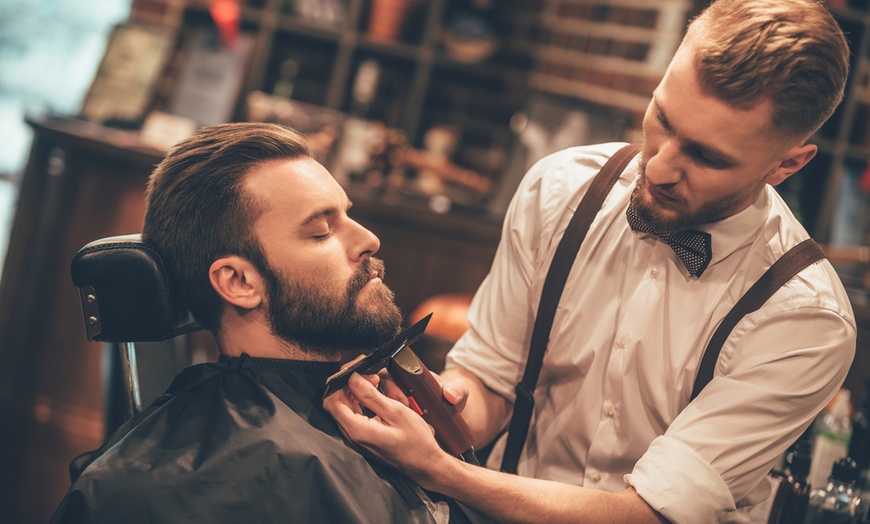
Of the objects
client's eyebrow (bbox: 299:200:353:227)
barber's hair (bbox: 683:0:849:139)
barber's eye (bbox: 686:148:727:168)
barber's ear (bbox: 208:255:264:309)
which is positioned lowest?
barber's ear (bbox: 208:255:264:309)

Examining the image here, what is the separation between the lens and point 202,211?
1.52m

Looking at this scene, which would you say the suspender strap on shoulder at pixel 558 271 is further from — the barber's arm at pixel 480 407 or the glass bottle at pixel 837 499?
the glass bottle at pixel 837 499

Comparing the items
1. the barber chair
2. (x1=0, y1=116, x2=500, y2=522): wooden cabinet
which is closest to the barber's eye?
the barber chair

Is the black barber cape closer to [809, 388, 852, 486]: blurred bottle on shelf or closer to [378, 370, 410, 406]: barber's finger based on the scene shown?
[378, 370, 410, 406]: barber's finger

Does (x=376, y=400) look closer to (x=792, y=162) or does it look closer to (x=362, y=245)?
(x=362, y=245)

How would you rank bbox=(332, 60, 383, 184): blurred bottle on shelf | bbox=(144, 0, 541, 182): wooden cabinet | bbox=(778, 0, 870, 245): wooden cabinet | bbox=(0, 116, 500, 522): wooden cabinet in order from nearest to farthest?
bbox=(0, 116, 500, 522): wooden cabinet → bbox=(778, 0, 870, 245): wooden cabinet → bbox=(332, 60, 383, 184): blurred bottle on shelf → bbox=(144, 0, 541, 182): wooden cabinet

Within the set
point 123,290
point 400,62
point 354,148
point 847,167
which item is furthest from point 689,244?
point 400,62

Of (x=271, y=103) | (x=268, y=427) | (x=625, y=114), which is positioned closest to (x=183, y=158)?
(x=268, y=427)

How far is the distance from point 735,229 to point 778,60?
337 millimetres

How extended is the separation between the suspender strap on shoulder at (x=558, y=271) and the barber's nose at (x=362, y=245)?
0.35 meters

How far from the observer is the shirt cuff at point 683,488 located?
1.38 m

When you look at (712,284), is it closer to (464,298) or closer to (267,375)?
(267,375)

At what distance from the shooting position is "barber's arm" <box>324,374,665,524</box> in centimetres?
133

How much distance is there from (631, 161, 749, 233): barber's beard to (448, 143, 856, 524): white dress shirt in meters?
0.06
